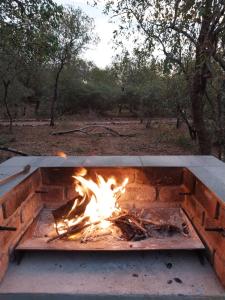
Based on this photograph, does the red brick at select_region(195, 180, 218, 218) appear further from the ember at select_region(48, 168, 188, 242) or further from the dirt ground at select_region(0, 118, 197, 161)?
the dirt ground at select_region(0, 118, 197, 161)

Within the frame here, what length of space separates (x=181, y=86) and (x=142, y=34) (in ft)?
11.2

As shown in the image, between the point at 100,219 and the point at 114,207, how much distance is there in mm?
209

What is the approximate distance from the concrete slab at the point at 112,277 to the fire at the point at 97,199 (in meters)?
0.34

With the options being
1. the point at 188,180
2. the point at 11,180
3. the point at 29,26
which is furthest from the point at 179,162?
the point at 29,26

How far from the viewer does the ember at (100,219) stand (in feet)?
7.22

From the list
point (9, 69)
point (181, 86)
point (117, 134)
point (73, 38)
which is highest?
point (73, 38)

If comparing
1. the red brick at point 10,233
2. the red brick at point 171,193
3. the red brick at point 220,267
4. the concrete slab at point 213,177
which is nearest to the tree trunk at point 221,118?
the concrete slab at point 213,177

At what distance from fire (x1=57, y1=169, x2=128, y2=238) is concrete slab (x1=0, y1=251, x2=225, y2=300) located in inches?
13.4

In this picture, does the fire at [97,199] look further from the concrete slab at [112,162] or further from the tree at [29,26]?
the tree at [29,26]

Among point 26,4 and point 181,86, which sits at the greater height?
point 26,4

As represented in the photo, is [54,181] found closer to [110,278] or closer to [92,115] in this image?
[110,278]

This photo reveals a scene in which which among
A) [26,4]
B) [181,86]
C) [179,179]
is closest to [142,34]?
[26,4]

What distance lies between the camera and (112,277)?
5.73ft

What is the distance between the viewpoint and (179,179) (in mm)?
2666
